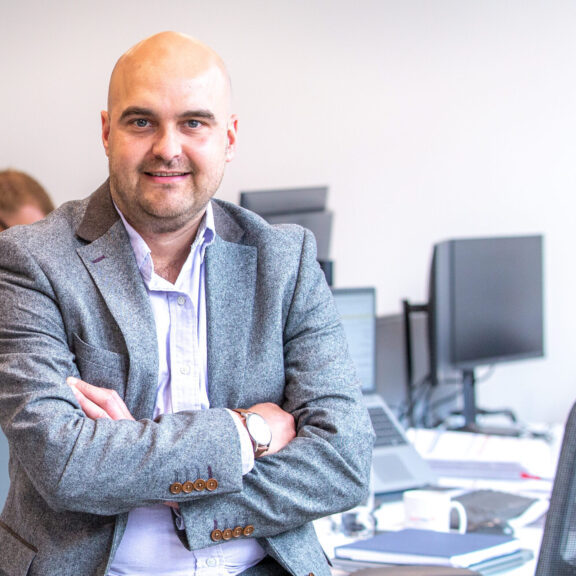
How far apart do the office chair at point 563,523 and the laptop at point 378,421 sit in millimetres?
879

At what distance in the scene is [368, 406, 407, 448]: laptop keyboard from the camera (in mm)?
2383

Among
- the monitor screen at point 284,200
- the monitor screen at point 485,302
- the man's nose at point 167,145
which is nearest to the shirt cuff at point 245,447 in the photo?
the man's nose at point 167,145

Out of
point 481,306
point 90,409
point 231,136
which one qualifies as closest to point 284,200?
point 481,306

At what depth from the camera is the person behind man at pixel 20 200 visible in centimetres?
311

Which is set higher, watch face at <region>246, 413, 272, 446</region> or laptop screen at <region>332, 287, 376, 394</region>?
watch face at <region>246, 413, 272, 446</region>

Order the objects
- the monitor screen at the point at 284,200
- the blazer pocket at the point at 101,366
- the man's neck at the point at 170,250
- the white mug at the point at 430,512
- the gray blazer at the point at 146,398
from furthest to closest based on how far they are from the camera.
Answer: the monitor screen at the point at 284,200 → the white mug at the point at 430,512 → the man's neck at the point at 170,250 → the blazer pocket at the point at 101,366 → the gray blazer at the point at 146,398

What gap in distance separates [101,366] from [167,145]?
0.35 metres

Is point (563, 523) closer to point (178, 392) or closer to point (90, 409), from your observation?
point (178, 392)

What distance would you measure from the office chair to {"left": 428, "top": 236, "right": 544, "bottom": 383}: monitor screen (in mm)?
1580

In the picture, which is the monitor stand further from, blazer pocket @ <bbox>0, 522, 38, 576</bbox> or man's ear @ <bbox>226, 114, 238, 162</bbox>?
blazer pocket @ <bbox>0, 522, 38, 576</bbox>

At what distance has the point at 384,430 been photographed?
2414mm

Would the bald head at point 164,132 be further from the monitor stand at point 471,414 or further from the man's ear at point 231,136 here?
the monitor stand at point 471,414

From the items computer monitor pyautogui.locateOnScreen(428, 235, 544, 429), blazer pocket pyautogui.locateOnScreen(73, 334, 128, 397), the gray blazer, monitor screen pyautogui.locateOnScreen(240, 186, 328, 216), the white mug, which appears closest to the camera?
the gray blazer

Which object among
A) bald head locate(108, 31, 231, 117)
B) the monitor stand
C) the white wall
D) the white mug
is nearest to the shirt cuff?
bald head locate(108, 31, 231, 117)
